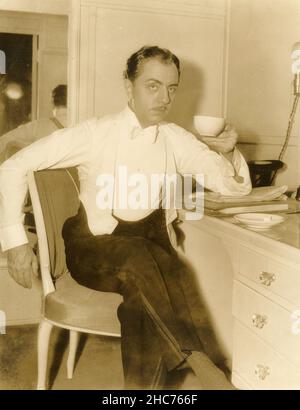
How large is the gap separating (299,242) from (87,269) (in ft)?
1.84

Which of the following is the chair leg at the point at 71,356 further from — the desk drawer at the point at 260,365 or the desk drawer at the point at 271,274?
the desk drawer at the point at 271,274

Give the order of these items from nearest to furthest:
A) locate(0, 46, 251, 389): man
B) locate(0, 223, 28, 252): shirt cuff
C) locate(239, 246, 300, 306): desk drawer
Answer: locate(239, 246, 300, 306): desk drawer
locate(0, 46, 251, 389): man
locate(0, 223, 28, 252): shirt cuff

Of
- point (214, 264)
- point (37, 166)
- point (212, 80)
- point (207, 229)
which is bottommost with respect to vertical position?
point (214, 264)

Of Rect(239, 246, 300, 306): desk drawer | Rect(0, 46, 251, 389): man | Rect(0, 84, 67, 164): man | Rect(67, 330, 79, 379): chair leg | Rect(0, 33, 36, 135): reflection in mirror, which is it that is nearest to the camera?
Rect(239, 246, 300, 306): desk drawer

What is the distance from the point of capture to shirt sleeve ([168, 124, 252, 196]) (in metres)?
1.51

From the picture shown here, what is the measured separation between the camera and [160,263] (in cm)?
131

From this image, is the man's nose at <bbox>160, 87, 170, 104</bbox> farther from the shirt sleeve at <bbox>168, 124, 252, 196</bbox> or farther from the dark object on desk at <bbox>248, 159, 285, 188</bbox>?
the dark object on desk at <bbox>248, 159, 285, 188</bbox>

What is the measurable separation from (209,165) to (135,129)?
26cm

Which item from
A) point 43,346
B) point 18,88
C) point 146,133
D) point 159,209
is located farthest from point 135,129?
point 18,88

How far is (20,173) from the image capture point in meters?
1.31

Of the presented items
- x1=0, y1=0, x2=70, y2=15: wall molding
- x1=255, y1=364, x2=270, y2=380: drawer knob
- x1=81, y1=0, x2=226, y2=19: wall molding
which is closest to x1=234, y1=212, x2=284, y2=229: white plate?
x1=255, y1=364, x2=270, y2=380: drawer knob
